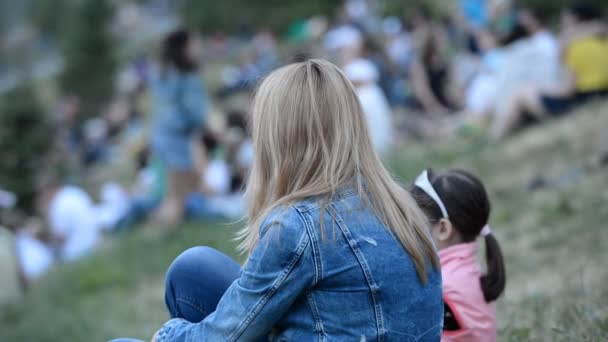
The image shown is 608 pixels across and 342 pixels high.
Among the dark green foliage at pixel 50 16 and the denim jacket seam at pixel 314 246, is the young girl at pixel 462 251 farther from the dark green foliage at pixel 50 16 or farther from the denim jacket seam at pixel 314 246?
the dark green foliage at pixel 50 16

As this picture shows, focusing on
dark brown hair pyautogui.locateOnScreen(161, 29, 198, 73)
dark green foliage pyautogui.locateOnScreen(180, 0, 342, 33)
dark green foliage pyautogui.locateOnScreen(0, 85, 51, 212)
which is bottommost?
dark brown hair pyautogui.locateOnScreen(161, 29, 198, 73)

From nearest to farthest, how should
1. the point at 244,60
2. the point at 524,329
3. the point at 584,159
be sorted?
the point at 524,329 < the point at 584,159 < the point at 244,60

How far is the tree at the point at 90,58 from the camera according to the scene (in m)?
20.5

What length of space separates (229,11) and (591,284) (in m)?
21.7

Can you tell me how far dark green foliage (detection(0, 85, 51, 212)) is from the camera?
11.5 m

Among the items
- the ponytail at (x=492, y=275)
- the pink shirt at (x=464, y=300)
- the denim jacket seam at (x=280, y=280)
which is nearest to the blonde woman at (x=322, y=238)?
the denim jacket seam at (x=280, y=280)

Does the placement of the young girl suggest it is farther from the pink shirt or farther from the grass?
the grass

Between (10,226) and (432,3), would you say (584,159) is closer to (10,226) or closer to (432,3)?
(10,226)

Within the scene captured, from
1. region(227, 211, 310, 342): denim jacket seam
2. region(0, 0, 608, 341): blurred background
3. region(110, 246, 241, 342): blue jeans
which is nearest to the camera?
region(227, 211, 310, 342): denim jacket seam

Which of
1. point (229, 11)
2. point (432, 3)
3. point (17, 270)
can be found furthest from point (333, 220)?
point (229, 11)

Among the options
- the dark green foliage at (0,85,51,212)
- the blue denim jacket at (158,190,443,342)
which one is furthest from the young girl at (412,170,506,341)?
the dark green foliage at (0,85,51,212)

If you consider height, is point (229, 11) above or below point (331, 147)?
above

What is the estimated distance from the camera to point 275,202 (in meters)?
2.06

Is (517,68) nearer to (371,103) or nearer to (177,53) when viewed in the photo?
(371,103)
